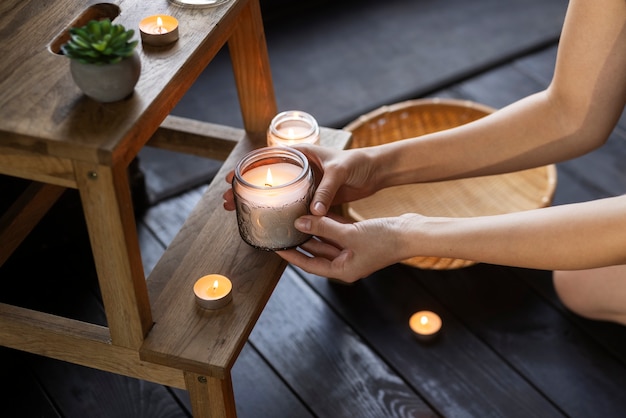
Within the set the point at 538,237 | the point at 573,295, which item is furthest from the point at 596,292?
the point at 538,237

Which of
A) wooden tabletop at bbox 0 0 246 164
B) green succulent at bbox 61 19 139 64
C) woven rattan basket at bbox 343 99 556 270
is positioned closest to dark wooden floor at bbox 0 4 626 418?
woven rattan basket at bbox 343 99 556 270

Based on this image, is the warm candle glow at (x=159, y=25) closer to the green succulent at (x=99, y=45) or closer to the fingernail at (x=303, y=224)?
the green succulent at (x=99, y=45)

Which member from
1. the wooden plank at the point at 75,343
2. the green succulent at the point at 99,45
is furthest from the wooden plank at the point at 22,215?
the green succulent at the point at 99,45

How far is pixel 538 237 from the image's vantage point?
1210 millimetres

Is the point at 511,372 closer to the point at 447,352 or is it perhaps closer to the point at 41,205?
the point at 447,352

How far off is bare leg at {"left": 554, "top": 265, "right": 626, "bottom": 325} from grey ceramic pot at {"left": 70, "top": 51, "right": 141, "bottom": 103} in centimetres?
95

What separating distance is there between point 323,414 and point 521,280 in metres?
0.52

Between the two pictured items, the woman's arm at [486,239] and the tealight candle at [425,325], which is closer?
the woman's arm at [486,239]

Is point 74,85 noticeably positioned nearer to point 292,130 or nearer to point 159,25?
point 159,25

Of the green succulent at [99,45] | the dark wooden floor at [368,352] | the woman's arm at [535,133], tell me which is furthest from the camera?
the dark wooden floor at [368,352]

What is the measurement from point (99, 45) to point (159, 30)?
17cm

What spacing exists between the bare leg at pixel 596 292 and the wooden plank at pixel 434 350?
19cm

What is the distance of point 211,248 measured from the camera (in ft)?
4.39

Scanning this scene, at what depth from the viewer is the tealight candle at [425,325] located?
1591 mm
